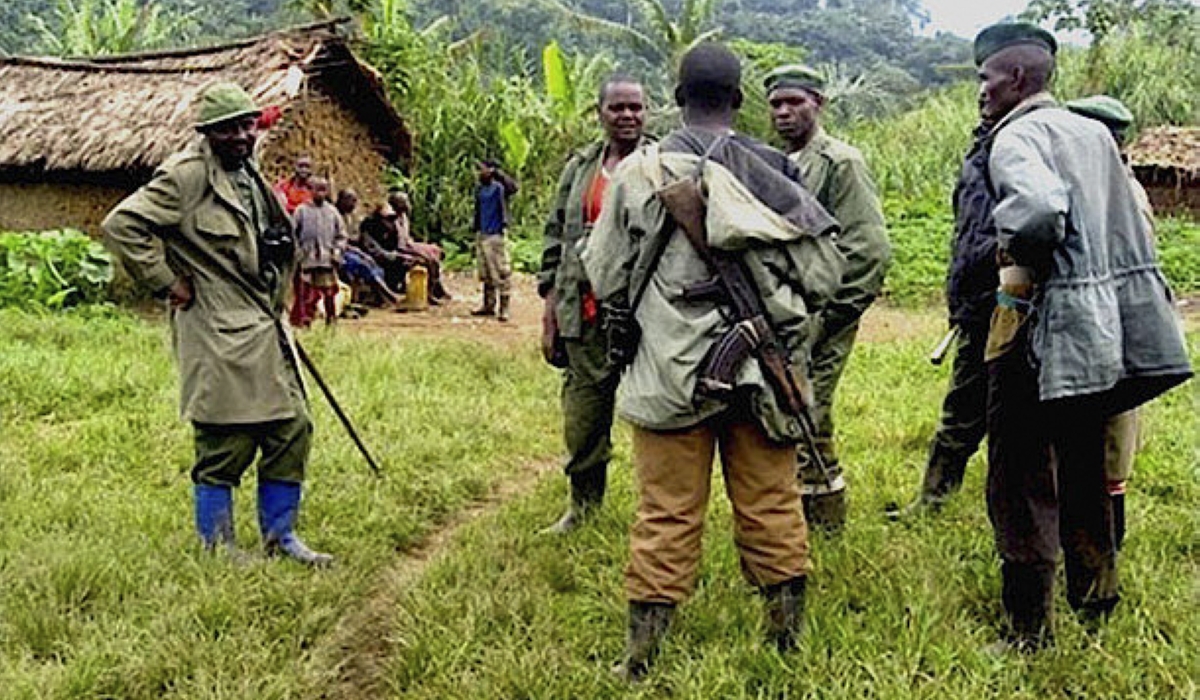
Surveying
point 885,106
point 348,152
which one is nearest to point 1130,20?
point 885,106

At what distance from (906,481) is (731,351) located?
2.59 metres

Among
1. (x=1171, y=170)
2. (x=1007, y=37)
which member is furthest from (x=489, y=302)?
(x=1171, y=170)

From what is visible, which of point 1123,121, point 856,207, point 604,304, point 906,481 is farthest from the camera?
point 906,481

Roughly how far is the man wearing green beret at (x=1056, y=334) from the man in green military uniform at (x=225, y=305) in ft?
7.98

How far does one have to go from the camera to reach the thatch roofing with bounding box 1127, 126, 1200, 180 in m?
20.1

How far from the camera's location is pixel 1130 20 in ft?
90.2

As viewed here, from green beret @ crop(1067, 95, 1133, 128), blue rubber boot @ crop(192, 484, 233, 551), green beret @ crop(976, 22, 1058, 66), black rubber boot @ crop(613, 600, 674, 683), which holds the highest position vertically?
green beret @ crop(976, 22, 1058, 66)

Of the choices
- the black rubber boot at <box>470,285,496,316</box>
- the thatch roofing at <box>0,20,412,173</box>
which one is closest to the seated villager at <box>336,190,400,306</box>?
the black rubber boot at <box>470,285,496,316</box>

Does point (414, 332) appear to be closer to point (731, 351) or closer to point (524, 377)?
point (524, 377)

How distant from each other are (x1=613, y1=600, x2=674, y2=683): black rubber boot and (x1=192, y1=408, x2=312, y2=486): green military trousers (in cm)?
168

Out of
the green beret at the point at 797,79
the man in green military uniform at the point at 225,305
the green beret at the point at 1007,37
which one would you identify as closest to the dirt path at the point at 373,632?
the man in green military uniform at the point at 225,305

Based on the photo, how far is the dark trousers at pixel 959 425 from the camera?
490 cm

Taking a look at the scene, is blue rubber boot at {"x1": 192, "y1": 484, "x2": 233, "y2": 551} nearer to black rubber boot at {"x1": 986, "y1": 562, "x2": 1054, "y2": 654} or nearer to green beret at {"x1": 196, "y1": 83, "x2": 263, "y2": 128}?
green beret at {"x1": 196, "y1": 83, "x2": 263, "y2": 128}

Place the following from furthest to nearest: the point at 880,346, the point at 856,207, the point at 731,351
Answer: the point at 880,346
the point at 856,207
the point at 731,351
